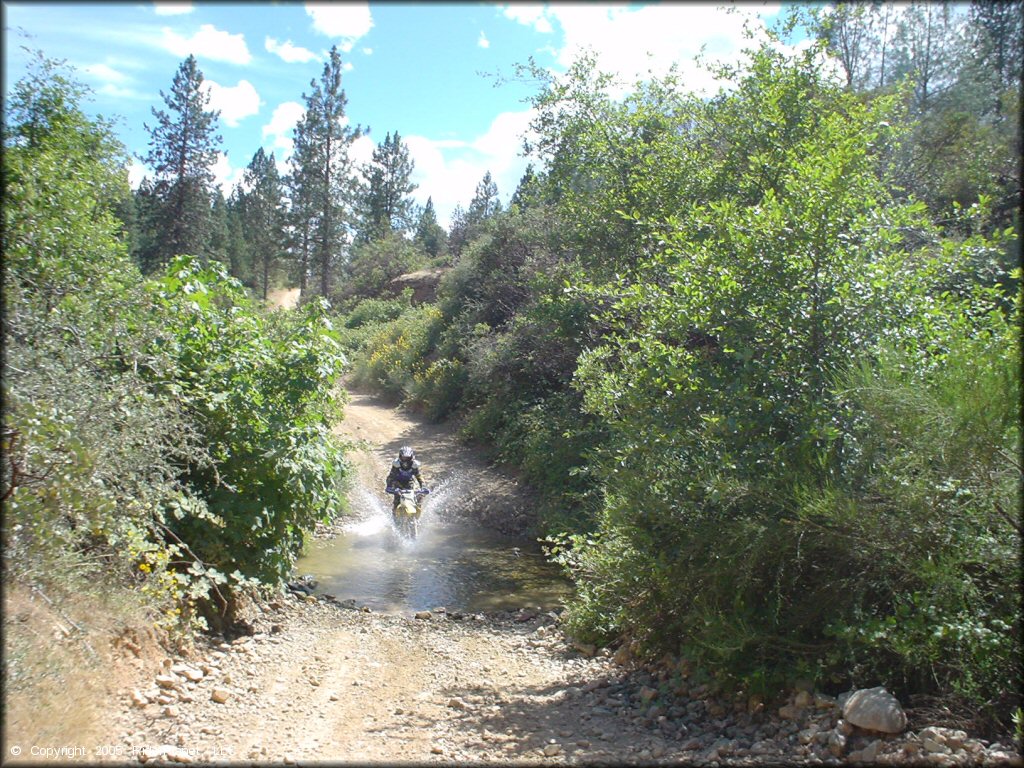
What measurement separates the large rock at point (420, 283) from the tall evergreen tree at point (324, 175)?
8231 mm

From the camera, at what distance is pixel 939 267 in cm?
541

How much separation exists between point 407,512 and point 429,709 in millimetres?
7082

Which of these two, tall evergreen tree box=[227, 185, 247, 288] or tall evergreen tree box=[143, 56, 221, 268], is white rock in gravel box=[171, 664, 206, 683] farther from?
tall evergreen tree box=[227, 185, 247, 288]

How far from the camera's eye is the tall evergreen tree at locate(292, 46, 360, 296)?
4347 cm

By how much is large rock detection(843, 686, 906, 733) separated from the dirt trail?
8 centimetres

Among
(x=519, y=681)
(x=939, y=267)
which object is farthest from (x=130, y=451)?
(x=939, y=267)

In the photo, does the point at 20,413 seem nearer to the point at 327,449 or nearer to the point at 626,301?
the point at 327,449

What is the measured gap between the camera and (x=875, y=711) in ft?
13.7

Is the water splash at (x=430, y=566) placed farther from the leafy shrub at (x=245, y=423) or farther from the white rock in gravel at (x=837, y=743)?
the white rock in gravel at (x=837, y=743)

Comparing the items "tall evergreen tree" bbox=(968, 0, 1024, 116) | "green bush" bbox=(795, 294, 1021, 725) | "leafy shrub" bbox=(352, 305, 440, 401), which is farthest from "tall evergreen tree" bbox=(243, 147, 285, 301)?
"green bush" bbox=(795, 294, 1021, 725)

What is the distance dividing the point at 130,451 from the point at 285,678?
7.87 feet

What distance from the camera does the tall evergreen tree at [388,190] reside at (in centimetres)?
5850

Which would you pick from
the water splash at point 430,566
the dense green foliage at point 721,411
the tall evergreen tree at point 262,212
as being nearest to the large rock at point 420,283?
the tall evergreen tree at point 262,212

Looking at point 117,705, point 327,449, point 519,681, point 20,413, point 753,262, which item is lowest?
point 519,681
